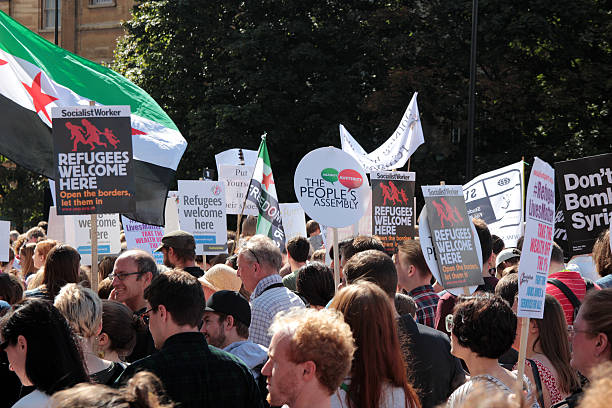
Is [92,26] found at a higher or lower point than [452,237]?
higher

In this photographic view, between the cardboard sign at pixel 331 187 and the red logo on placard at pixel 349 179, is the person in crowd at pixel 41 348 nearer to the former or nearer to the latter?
the cardboard sign at pixel 331 187

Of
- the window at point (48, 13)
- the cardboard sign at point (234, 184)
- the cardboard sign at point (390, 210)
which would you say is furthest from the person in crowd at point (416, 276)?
the window at point (48, 13)

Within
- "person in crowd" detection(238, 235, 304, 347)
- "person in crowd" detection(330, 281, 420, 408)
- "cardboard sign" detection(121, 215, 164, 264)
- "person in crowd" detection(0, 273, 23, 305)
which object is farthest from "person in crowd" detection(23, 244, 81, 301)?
"cardboard sign" detection(121, 215, 164, 264)

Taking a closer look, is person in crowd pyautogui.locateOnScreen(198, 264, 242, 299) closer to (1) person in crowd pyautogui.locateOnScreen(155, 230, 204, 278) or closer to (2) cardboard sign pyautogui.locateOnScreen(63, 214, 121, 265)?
(1) person in crowd pyautogui.locateOnScreen(155, 230, 204, 278)

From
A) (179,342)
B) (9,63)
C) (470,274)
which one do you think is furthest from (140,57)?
(179,342)

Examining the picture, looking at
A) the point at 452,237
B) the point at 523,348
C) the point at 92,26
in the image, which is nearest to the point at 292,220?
the point at 452,237

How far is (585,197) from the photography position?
7148 millimetres

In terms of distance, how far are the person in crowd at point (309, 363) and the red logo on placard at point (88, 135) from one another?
14.4ft

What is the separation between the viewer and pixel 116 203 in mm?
7258

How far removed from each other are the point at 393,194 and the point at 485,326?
548 cm

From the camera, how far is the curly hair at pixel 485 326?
4.11 metres

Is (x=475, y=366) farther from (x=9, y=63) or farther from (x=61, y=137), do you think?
(x=9, y=63)

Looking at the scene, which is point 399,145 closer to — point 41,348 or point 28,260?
point 28,260

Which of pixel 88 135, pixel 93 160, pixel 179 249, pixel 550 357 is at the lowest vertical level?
pixel 550 357
